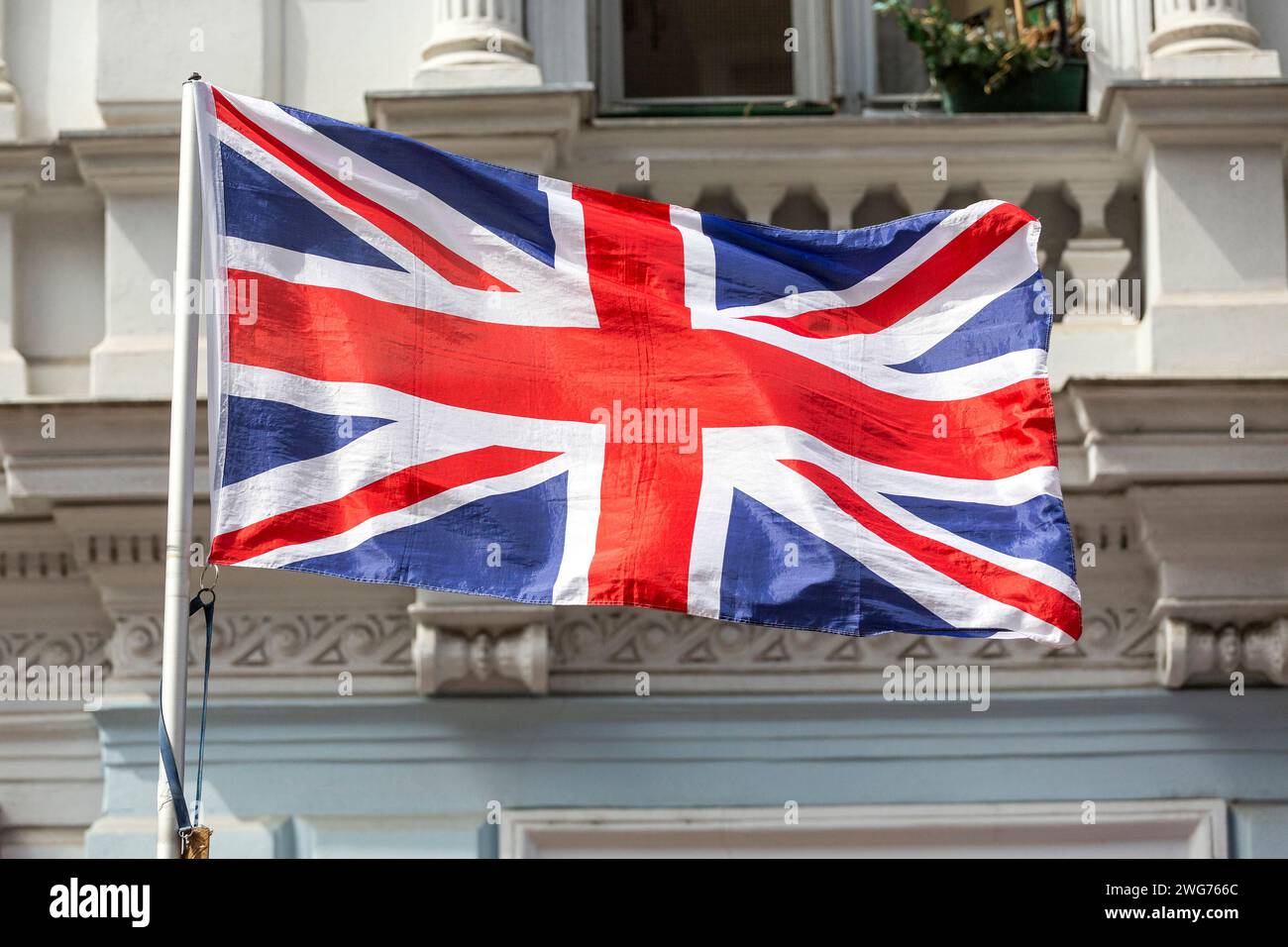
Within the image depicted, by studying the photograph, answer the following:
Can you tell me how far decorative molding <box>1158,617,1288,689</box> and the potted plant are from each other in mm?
2034

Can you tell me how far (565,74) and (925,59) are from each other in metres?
1.37

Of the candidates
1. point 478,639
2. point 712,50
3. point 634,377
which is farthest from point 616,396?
point 712,50

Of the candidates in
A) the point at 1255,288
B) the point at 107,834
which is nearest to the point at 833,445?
the point at 1255,288

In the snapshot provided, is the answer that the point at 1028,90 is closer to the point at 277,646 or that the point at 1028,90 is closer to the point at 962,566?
the point at 962,566

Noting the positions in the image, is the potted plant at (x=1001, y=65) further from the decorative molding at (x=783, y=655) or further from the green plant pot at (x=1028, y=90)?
the decorative molding at (x=783, y=655)

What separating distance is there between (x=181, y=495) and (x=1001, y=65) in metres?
3.99

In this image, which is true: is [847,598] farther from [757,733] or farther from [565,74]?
[565,74]

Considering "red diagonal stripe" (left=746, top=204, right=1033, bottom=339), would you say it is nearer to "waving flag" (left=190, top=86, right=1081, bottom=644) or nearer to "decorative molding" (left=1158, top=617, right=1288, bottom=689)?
"waving flag" (left=190, top=86, right=1081, bottom=644)

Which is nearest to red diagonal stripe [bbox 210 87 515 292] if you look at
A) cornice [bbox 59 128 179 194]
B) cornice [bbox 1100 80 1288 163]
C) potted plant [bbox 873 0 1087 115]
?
cornice [bbox 59 128 179 194]

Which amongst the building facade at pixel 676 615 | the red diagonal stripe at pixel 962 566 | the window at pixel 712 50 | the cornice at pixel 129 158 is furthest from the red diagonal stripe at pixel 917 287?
the cornice at pixel 129 158

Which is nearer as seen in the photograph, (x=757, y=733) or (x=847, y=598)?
(x=847, y=598)

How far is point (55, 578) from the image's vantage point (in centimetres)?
869

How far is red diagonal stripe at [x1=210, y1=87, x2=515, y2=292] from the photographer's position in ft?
22.4

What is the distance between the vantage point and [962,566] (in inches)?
279
